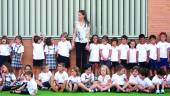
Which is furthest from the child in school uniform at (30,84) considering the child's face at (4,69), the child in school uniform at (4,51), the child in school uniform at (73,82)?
the child in school uniform at (4,51)

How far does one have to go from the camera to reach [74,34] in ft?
60.9

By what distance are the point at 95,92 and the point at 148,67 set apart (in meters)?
2.35

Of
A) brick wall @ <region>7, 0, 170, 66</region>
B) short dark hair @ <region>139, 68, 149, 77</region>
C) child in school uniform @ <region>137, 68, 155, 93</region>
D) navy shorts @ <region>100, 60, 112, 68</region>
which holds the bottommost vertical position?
child in school uniform @ <region>137, 68, 155, 93</region>

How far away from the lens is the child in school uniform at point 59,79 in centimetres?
1712

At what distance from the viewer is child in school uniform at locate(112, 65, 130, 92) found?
671 inches

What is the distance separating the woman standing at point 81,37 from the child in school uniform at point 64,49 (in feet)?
0.90

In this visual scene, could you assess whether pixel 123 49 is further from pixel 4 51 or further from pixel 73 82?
pixel 4 51

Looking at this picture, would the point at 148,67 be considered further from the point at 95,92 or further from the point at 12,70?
the point at 12,70

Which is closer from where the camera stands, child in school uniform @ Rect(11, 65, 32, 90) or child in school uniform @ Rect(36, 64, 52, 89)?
child in school uniform @ Rect(11, 65, 32, 90)

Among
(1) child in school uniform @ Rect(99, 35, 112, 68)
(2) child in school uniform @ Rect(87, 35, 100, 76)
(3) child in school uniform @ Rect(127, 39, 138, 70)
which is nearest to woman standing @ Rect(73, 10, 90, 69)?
(2) child in school uniform @ Rect(87, 35, 100, 76)

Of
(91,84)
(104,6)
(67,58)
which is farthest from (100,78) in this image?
(104,6)

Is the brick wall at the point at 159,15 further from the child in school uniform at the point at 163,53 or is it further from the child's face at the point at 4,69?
the child's face at the point at 4,69

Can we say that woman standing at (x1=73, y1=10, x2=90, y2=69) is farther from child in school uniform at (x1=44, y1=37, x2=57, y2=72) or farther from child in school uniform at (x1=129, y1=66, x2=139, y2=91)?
child in school uniform at (x1=129, y1=66, x2=139, y2=91)

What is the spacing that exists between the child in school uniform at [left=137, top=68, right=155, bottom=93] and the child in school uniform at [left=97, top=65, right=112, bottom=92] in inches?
37.8
